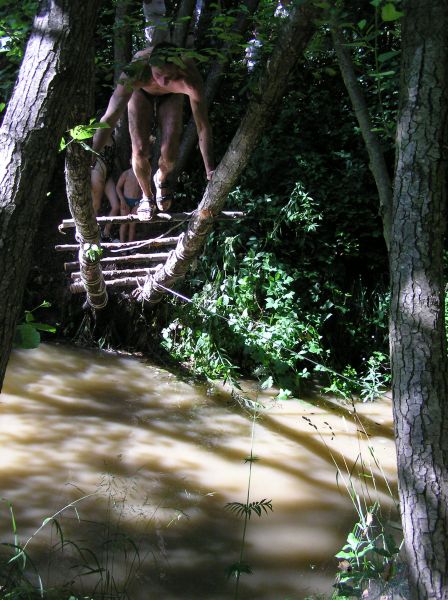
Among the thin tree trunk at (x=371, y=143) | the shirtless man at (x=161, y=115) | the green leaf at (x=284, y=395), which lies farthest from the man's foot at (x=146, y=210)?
the thin tree trunk at (x=371, y=143)

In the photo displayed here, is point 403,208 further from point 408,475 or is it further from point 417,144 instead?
point 408,475

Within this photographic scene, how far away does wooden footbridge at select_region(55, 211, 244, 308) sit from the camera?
4250mm

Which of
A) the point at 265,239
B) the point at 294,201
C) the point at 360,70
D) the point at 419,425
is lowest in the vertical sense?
the point at 419,425

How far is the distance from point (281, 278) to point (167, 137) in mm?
1860

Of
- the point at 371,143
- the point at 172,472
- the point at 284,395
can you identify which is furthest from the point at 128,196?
the point at 371,143

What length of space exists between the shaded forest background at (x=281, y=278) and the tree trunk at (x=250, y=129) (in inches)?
44.3

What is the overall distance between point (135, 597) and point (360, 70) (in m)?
5.65

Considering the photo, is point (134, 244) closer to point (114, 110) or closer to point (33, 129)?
point (114, 110)

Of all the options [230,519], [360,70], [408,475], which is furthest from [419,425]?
[360,70]

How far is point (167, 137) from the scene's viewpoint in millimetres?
4500

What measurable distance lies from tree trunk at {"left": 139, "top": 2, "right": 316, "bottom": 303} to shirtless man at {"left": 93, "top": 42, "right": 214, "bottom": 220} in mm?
232

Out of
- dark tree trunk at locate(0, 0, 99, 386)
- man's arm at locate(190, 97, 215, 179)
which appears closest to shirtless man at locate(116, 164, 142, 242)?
man's arm at locate(190, 97, 215, 179)

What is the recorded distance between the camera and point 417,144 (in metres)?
1.88

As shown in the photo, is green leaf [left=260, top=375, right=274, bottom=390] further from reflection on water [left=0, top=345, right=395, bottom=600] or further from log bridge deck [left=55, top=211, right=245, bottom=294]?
log bridge deck [left=55, top=211, right=245, bottom=294]
